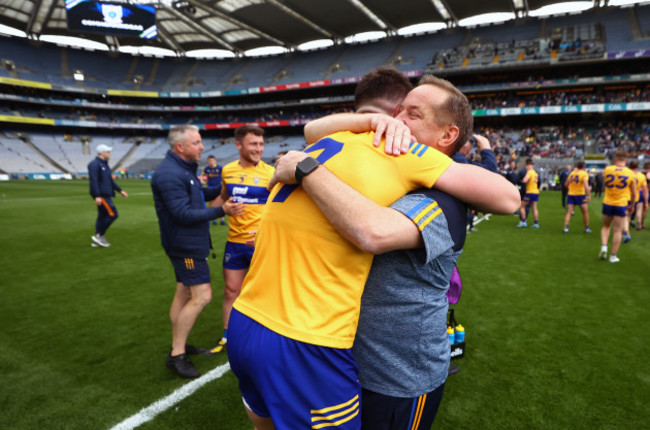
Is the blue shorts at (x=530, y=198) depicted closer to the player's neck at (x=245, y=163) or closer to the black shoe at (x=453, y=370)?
the black shoe at (x=453, y=370)

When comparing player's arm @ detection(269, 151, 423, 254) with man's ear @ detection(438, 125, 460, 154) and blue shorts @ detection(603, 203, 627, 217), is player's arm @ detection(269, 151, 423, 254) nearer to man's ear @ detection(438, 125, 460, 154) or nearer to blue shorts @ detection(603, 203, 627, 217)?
man's ear @ detection(438, 125, 460, 154)

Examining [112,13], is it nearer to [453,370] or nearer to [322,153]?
[453,370]

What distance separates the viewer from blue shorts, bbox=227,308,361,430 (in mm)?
1079

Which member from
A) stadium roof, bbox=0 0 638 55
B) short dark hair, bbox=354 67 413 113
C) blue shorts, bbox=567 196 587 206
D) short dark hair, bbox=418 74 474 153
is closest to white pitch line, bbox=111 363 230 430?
short dark hair, bbox=354 67 413 113

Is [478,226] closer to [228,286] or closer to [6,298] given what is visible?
[228,286]

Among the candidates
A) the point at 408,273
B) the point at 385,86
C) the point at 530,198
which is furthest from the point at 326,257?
the point at 530,198

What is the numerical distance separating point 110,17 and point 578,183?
4027cm

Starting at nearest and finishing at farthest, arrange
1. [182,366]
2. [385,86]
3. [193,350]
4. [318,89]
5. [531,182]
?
1. [385,86]
2. [182,366]
3. [193,350]
4. [531,182]
5. [318,89]

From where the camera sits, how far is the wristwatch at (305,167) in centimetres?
111

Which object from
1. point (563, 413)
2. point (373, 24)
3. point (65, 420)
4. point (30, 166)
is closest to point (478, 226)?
point (563, 413)

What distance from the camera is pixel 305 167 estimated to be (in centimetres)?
112

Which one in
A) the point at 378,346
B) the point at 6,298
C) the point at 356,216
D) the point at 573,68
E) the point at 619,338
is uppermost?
the point at 573,68

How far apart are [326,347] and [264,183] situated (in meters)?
3.37

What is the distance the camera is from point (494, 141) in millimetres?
34875
